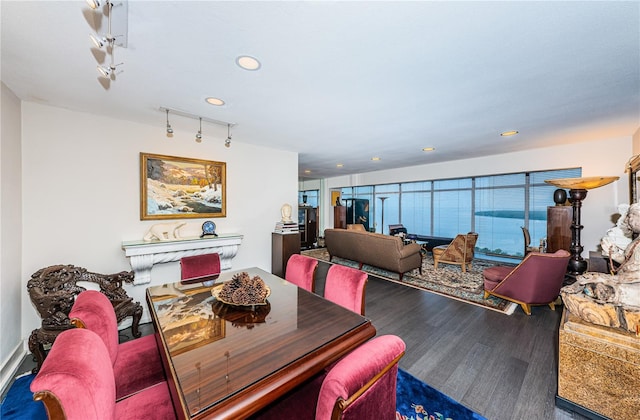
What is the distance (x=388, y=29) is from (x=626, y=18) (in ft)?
4.32

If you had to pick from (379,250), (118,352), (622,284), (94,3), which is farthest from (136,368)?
(379,250)

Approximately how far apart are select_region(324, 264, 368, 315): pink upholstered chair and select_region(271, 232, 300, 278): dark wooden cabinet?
208 cm

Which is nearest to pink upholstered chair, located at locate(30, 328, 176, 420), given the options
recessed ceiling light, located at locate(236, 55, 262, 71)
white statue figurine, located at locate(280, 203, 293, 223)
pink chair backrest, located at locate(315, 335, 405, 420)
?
pink chair backrest, located at locate(315, 335, 405, 420)

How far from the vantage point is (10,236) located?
6.72ft

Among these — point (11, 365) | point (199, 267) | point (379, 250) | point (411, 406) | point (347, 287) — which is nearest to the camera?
point (411, 406)

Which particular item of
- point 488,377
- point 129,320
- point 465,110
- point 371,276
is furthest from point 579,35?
point 129,320

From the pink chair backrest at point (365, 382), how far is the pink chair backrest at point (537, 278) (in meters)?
2.94

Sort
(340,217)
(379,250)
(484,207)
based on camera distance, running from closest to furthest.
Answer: (379,250)
(484,207)
(340,217)

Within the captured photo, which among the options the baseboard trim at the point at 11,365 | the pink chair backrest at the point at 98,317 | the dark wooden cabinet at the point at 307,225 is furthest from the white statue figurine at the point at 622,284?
the dark wooden cabinet at the point at 307,225

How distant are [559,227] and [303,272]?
193 inches

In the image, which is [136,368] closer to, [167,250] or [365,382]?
[365,382]

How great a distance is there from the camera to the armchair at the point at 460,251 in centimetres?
463

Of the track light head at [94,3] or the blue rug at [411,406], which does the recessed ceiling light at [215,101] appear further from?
the blue rug at [411,406]

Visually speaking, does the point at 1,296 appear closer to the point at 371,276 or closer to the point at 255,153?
the point at 255,153
